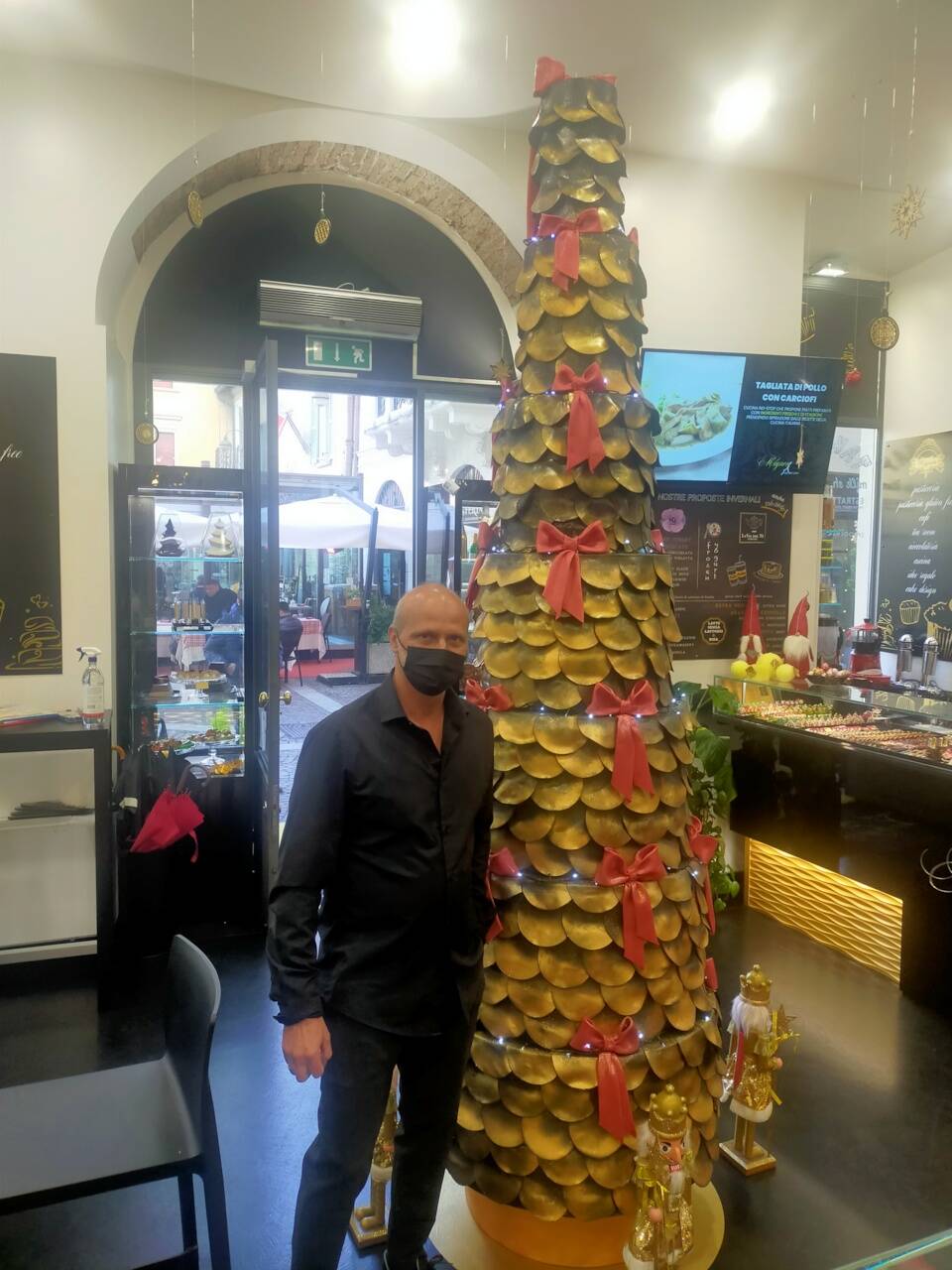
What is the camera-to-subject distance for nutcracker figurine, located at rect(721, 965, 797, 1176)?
99.0 inches

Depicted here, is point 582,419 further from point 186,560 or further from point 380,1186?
point 186,560

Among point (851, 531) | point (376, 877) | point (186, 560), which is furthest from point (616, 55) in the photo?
point (851, 531)

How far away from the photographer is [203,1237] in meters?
2.26

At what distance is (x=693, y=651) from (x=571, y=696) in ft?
9.15

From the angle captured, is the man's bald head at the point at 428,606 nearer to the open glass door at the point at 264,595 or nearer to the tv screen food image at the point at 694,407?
the open glass door at the point at 264,595

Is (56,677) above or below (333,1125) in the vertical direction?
above

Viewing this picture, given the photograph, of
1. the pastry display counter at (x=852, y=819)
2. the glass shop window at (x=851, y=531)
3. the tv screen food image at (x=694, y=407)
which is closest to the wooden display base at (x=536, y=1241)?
the pastry display counter at (x=852, y=819)

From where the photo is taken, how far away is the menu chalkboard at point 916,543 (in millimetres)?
5785

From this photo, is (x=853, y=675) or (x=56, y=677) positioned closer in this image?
(x=56, y=677)

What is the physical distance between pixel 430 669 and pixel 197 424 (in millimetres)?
3393

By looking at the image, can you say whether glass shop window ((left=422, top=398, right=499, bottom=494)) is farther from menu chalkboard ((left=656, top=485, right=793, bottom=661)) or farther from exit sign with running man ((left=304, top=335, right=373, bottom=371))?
menu chalkboard ((left=656, top=485, right=793, bottom=661))

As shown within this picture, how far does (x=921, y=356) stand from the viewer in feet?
19.6

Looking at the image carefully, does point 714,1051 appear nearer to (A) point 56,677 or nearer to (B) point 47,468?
(A) point 56,677

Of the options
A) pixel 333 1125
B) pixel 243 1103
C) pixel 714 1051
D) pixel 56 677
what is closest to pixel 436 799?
pixel 333 1125
